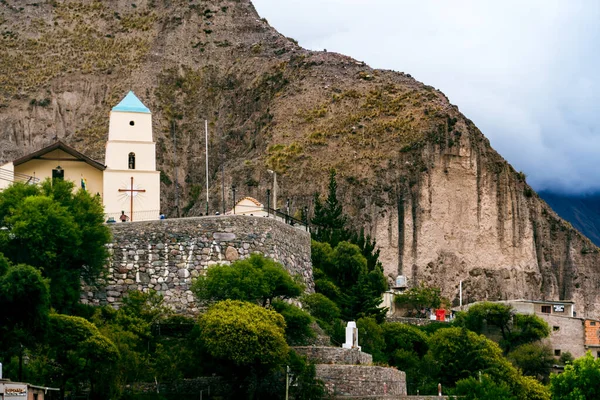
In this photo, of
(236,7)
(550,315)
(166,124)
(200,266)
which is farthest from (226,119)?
(200,266)

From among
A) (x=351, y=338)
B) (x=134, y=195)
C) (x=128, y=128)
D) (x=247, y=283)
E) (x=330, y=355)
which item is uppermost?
(x=128, y=128)

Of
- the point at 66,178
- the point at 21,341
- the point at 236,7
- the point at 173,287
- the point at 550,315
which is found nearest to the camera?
the point at 21,341

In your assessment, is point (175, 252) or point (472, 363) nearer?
point (175, 252)

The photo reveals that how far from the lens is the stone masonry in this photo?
7406cm

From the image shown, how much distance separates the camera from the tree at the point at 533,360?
3413 inches

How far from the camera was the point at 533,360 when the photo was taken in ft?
285

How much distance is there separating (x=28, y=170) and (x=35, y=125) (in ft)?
175

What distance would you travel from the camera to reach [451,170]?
12331cm

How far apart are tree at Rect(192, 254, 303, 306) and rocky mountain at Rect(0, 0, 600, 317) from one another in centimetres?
4236

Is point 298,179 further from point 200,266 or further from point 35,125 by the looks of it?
point 200,266

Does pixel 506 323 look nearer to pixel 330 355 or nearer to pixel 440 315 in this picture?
pixel 440 315

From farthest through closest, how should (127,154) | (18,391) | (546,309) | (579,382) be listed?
(546,309), (127,154), (579,382), (18,391)

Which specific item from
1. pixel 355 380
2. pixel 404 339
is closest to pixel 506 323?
pixel 404 339

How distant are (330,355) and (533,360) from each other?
71.4 feet
